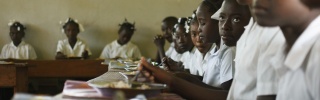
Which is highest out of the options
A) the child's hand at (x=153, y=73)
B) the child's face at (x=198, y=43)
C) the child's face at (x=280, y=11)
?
the child's face at (x=280, y=11)

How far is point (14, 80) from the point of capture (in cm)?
494

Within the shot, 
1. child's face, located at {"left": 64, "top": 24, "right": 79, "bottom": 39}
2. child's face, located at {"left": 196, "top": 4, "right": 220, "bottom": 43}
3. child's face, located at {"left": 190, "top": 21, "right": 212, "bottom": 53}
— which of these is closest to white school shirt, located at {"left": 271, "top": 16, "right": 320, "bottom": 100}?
child's face, located at {"left": 196, "top": 4, "right": 220, "bottom": 43}

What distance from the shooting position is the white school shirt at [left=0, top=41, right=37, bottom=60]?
7.68 meters

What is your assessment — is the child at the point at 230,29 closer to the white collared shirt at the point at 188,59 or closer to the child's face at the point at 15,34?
the white collared shirt at the point at 188,59

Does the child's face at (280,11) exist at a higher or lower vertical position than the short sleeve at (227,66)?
higher

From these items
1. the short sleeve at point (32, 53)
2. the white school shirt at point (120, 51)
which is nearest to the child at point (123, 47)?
the white school shirt at point (120, 51)

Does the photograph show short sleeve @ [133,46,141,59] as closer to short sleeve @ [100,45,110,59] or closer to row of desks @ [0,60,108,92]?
short sleeve @ [100,45,110,59]

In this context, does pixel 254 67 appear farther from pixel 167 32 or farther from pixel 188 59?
pixel 167 32

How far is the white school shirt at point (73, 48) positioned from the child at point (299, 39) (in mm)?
6387

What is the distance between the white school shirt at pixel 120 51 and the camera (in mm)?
7695

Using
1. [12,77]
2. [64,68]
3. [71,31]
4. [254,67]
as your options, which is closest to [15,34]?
[71,31]

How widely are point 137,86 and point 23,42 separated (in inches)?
252

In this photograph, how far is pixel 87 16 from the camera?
7777 mm

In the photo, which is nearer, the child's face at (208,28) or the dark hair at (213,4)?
the child's face at (208,28)
